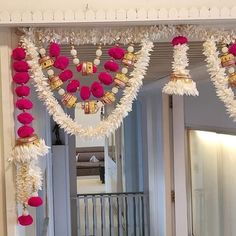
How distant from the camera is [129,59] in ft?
4.29

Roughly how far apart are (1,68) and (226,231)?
192 cm

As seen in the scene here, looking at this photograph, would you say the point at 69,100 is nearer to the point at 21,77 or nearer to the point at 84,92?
the point at 84,92

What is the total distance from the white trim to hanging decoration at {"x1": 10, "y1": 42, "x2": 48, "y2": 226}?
107mm

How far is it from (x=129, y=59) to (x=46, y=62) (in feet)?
0.88

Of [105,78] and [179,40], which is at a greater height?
[179,40]

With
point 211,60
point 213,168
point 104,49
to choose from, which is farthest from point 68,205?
point 211,60

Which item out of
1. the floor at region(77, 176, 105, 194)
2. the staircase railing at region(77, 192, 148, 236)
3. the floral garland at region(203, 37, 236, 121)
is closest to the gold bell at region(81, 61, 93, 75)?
the floral garland at region(203, 37, 236, 121)

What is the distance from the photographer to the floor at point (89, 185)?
8391 mm

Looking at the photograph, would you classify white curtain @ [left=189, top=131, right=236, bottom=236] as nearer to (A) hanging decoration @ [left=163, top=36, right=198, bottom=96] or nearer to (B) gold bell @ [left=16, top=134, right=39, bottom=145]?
(A) hanging decoration @ [left=163, top=36, right=198, bottom=96]

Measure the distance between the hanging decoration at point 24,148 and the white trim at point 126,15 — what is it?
0.11 metres

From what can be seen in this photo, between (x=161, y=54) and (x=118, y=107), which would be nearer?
(x=118, y=107)

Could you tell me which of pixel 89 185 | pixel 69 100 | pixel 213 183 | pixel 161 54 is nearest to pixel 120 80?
pixel 69 100

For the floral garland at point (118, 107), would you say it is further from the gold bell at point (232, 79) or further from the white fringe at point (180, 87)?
the gold bell at point (232, 79)

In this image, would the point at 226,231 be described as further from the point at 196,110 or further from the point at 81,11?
the point at 81,11
